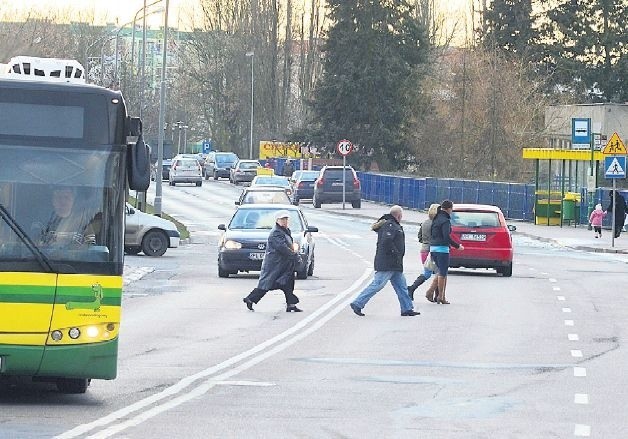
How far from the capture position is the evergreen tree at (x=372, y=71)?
8856cm

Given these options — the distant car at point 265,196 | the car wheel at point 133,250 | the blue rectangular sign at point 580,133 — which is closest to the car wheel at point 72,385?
the car wheel at point 133,250

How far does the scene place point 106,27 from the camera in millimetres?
121312

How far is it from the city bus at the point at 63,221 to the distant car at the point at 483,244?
19917 millimetres

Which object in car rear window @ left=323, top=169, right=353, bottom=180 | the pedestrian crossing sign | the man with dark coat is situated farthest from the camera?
car rear window @ left=323, top=169, right=353, bottom=180

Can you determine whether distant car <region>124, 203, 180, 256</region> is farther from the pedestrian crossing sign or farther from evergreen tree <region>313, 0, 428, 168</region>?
evergreen tree <region>313, 0, 428, 168</region>

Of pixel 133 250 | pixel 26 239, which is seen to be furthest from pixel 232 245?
pixel 26 239

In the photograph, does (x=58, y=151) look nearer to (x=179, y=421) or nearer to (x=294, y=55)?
(x=179, y=421)

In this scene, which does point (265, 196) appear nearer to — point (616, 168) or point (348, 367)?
point (616, 168)

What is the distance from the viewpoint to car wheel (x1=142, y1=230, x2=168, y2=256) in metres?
38.6

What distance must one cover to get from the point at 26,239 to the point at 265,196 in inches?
1290

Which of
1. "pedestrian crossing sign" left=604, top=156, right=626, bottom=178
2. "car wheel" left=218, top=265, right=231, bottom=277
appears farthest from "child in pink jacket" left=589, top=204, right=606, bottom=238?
"car wheel" left=218, top=265, right=231, bottom=277

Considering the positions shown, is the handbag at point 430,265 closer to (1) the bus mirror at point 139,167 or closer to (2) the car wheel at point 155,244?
(1) the bus mirror at point 139,167

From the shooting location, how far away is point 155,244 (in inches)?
1522

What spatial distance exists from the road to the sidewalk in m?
14.5
